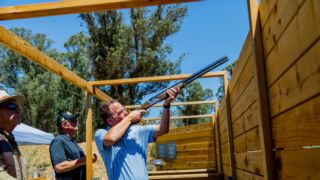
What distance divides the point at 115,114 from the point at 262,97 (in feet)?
4.70

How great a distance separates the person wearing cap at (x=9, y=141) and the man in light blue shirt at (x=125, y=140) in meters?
0.61

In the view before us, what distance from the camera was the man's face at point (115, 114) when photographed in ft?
9.87

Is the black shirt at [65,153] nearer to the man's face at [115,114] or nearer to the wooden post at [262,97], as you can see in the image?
the man's face at [115,114]

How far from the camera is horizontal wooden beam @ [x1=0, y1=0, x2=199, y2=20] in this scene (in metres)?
2.58

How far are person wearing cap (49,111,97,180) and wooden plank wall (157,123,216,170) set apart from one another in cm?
364

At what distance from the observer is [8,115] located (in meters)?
2.67

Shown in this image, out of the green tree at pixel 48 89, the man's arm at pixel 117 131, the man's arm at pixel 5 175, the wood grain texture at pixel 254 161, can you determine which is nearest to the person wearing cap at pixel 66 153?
the man's arm at pixel 117 131

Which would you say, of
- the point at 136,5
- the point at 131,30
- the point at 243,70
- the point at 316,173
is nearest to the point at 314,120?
the point at 316,173

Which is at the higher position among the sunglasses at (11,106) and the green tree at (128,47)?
the green tree at (128,47)

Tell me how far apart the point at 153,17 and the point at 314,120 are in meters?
20.7

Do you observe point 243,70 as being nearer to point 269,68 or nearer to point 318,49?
point 269,68

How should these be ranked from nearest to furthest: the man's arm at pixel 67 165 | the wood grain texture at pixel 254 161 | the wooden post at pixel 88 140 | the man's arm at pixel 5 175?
the wood grain texture at pixel 254 161, the man's arm at pixel 5 175, the man's arm at pixel 67 165, the wooden post at pixel 88 140

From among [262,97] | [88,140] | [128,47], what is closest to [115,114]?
[262,97]

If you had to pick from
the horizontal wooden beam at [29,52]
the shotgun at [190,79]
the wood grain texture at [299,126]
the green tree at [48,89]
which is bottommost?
the wood grain texture at [299,126]
